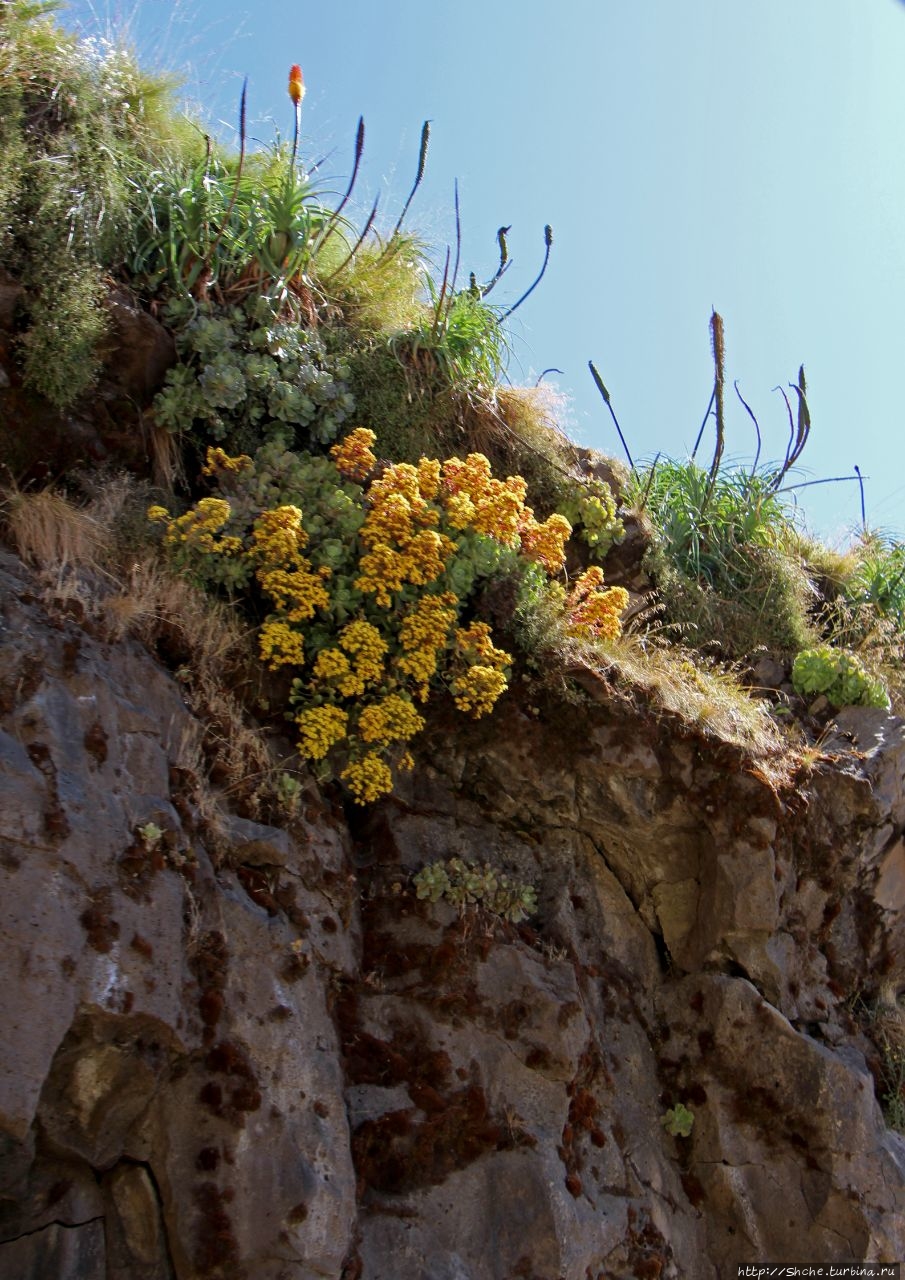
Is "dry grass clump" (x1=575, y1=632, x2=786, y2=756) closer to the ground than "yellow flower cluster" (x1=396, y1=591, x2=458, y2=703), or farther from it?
farther from it

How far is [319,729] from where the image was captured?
18.1 ft

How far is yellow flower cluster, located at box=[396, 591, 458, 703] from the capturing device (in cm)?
568

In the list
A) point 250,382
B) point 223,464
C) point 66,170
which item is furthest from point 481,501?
point 66,170

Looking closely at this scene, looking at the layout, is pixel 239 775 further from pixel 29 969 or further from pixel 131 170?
pixel 131 170

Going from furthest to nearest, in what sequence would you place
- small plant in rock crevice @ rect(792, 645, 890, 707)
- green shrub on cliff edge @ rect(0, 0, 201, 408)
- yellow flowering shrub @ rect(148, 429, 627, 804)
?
small plant in rock crevice @ rect(792, 645, 890, 707), green shrub on cliff edge @ rect(0, 0, 201, 408), yellow flowering shrub @ rect(148, 429, 627, 804)

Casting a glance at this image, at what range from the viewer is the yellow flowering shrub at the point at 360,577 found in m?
5.63

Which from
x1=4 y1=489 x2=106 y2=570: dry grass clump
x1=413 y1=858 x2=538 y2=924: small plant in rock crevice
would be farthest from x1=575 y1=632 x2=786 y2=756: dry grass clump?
x1=4 y1=489 x2=106 y2=570: dry grass clump

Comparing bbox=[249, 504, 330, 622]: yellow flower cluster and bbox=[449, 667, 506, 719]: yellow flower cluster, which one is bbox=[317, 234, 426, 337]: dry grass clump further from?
bbox=[449, 667, 506, 719]: yellow flower cluster

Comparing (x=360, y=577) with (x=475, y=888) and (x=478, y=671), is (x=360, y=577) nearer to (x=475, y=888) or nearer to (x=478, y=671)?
(x=478, y=671)

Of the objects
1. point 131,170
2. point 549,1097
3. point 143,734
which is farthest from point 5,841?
point 131,170

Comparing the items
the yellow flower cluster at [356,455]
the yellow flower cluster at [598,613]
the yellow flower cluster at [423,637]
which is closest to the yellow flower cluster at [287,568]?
the yellow flower cluster at [423,637]

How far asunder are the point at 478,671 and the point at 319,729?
866mm

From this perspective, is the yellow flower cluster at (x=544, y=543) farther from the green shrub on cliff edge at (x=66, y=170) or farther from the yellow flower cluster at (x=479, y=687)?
the green shrub on cliff edge at (x=66, y=170)

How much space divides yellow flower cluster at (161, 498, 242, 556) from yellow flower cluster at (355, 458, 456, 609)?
2.30 ft
